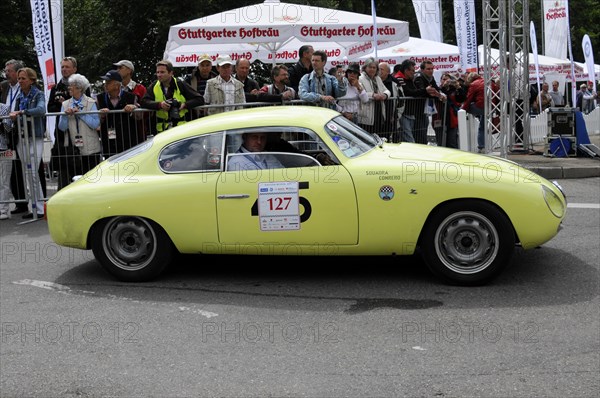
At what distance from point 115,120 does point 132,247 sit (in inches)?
142

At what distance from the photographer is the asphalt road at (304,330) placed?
15.3 feet

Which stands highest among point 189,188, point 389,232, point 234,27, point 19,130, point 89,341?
point 234,27

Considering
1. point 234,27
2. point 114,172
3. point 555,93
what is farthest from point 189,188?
point 555,93

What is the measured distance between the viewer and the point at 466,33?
19.3 meters

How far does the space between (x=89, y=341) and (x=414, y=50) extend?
17.1 metres

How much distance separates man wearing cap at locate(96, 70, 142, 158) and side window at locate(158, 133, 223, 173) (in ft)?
11.0

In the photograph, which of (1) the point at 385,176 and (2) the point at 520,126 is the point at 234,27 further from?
(1) the point at 385,176

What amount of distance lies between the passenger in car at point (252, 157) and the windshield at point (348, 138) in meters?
0.55

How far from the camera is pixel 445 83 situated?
14.3 metres

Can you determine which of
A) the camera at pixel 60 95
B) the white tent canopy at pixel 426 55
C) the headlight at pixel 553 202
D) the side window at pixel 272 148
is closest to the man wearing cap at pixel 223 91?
the camera at pixel 60 95

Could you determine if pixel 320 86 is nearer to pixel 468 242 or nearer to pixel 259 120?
pixel 259 120

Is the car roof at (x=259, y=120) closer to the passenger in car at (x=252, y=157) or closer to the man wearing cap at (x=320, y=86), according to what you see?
the passenger in car at (x=252, y=157)

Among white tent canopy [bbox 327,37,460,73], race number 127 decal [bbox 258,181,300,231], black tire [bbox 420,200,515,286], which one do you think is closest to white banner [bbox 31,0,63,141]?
white tent canopy [bbox 327,37,460,73]

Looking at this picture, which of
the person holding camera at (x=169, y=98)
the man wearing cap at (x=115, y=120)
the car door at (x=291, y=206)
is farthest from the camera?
the man wearing cap at (x=115, y=120)
